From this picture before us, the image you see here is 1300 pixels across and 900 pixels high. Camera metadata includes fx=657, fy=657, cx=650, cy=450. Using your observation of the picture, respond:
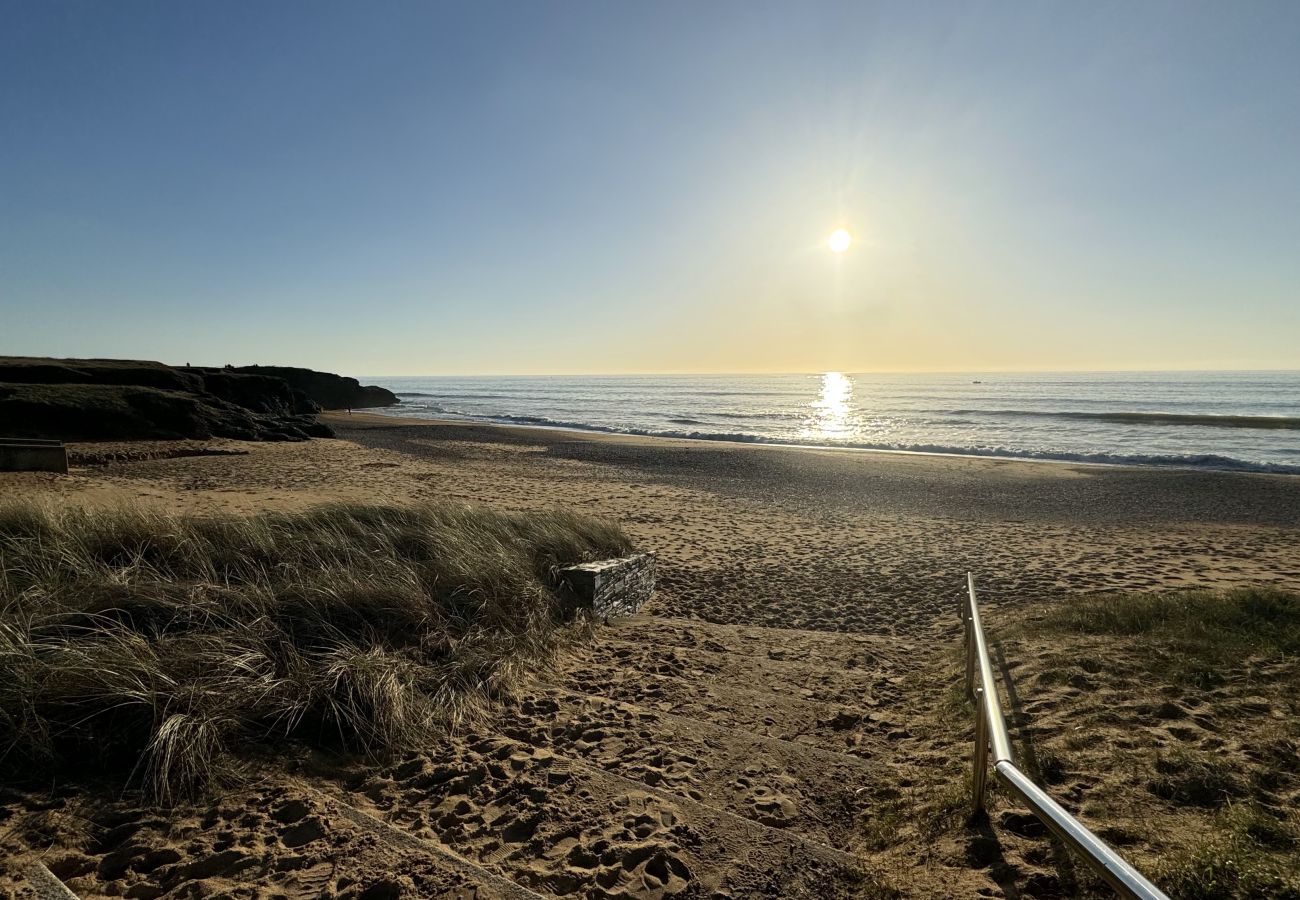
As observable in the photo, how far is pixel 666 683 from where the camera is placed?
5395 mm

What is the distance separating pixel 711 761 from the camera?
414cm

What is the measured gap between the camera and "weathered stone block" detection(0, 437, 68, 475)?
12.9 meters

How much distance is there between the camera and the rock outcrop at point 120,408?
62.4 ft

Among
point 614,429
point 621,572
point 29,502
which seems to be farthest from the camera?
point 614,429

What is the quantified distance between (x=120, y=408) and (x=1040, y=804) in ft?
84.8

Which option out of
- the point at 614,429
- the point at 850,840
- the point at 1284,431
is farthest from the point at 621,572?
the point at 1284,431

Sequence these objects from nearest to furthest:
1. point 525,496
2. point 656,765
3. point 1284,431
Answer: point 656,765 → point 525,496 → point 1284,431

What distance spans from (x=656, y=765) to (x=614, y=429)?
3809cm

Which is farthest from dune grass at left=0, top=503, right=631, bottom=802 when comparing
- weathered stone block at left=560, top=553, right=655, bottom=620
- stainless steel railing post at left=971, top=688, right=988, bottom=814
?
stainless steel railing post at left=971, top=688, right=988, bottom=814

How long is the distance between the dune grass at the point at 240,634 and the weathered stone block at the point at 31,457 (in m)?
9.14

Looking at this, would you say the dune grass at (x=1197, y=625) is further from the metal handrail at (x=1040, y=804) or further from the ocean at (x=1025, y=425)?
the ocean at (x=1025, y=425)

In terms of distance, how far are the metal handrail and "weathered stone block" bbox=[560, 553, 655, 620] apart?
3.75 meters

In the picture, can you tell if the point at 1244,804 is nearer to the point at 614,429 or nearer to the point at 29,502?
the point at 29,502

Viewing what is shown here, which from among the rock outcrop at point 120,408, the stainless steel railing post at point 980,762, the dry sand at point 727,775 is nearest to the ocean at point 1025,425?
the dry sand at point 727,775
